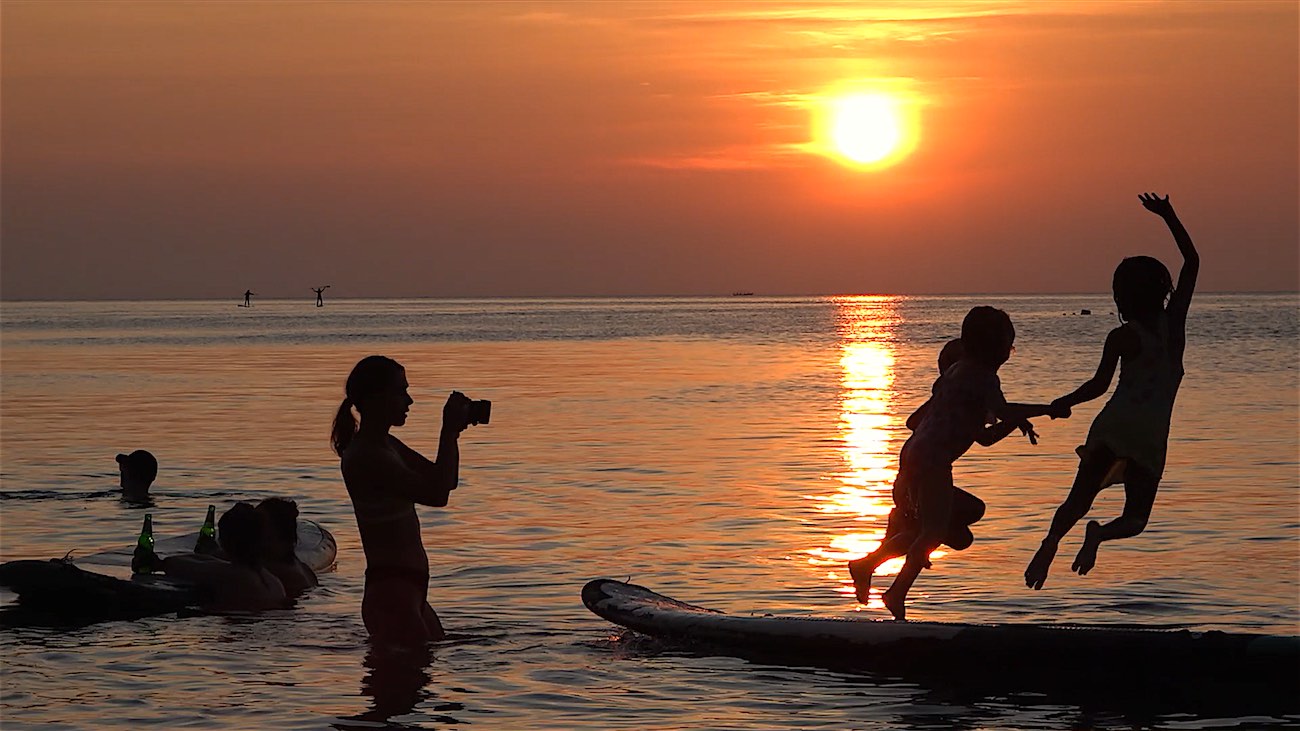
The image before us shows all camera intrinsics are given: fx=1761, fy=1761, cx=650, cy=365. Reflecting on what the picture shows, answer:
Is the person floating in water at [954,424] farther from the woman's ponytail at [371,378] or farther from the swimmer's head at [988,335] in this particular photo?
the woman's ponytail at [371,378]

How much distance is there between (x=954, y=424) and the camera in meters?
10.9

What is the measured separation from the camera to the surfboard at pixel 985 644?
34.5 ft

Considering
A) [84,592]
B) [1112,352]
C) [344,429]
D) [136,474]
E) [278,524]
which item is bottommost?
[84,592]

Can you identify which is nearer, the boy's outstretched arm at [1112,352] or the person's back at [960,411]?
the boy's outstretched arm at [1112,352]

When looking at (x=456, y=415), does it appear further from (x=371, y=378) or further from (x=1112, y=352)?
(x=1112, y=352)

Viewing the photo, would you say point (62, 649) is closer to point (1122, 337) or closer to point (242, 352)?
point (1122, 337)

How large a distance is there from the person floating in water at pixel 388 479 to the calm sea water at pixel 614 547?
2.27ft

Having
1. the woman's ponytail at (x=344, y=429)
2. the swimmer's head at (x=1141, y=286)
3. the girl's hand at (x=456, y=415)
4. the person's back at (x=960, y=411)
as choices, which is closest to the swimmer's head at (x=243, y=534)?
the woman's ponytail at (x=344, y=429)

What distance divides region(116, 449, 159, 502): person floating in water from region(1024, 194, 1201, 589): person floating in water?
13957 millimetres

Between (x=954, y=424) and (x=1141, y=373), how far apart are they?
1.28 metres

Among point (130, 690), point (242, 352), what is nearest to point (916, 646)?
point (130, 690)

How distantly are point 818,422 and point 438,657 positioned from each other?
2282 cm

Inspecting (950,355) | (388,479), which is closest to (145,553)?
(388,479)

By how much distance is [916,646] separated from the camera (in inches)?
445
